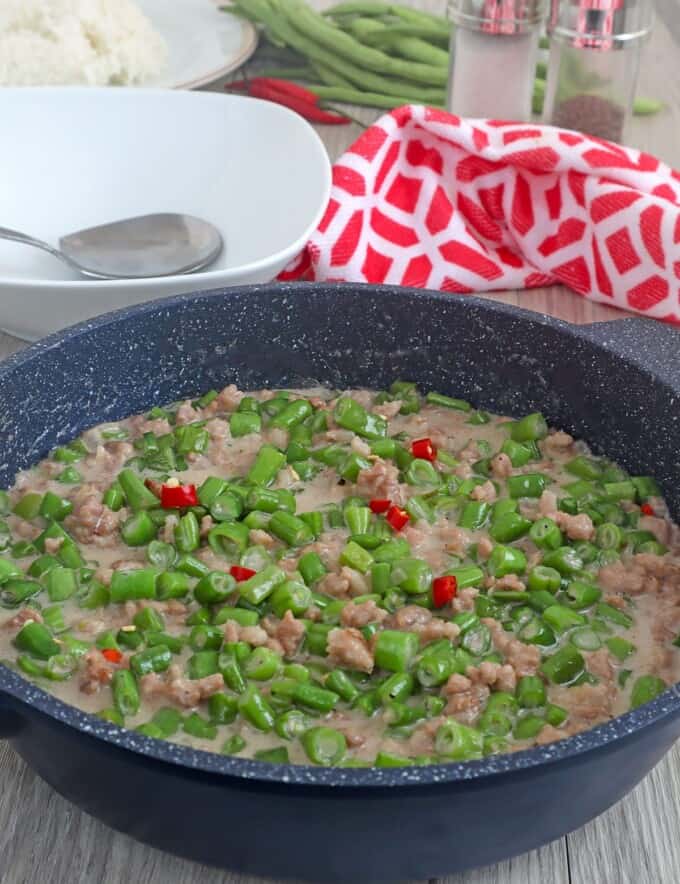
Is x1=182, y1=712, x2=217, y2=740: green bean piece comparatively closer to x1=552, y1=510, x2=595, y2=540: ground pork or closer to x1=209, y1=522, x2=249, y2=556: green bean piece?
x1=209, y1=522, x2=249, y2=556: green bean piece

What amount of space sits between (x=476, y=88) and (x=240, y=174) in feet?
2.13

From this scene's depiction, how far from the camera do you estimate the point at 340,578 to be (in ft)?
6.07

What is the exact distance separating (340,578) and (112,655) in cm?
34

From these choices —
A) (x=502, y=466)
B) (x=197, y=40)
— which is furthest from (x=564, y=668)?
(x=197, y=40)

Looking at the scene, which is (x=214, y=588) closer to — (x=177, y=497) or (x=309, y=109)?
(x=177, y=497)

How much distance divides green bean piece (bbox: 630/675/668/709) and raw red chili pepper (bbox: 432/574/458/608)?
0.91 ft

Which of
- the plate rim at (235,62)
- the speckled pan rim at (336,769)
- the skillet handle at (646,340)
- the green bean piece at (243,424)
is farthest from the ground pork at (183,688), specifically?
the plate rim at (235,62)

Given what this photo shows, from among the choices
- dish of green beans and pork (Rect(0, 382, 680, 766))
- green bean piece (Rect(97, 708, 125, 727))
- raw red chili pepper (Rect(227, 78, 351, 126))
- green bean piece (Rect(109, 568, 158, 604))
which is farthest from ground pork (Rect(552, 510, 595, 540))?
raw red chili pepper (Rect(227, 78, 351, 126))

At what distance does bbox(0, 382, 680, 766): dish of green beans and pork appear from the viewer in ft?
5.40

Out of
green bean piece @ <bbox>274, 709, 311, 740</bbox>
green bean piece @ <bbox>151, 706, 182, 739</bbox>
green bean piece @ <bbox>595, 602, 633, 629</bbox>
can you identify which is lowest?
green bean piece @ <bbox>595, 602, 633, 629</bbox>

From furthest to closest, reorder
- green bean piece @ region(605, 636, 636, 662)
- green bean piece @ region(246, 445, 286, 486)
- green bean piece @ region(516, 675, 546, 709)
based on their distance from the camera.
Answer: green bean piece @ region(246, 445, 286, 486), green bean piece @ region(605, 636, 636, 662), green bean piece @ region(516, 675, 546, 709)

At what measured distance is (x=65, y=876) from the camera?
162cm

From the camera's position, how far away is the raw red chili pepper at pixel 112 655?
1717mm

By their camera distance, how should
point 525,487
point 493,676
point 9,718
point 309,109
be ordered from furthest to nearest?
point 309,109 → point 525,487 → point 493,676 → point 9,718
